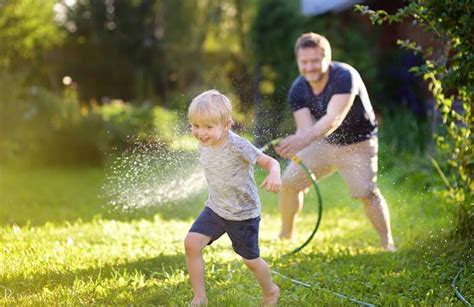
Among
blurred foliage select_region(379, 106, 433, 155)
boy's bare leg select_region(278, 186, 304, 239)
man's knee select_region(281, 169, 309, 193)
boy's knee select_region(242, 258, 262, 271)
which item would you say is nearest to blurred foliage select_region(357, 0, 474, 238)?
man's knee select_region(281, 169, 309, 193)

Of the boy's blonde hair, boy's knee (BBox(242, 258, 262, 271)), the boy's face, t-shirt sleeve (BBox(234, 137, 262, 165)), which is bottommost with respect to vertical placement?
boy's knee (BBox(242, 258, 262, 271))

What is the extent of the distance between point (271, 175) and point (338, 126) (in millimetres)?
1886

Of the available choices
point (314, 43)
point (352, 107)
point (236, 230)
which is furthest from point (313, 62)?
point (236, 230)

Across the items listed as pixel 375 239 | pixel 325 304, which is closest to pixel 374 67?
pixel 375 239

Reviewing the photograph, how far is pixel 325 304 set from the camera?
3.83m

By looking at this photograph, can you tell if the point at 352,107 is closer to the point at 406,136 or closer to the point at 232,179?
the point at 232,179

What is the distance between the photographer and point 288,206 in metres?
5.61

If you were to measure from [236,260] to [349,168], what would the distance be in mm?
1095

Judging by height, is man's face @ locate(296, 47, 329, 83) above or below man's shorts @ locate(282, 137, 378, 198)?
above

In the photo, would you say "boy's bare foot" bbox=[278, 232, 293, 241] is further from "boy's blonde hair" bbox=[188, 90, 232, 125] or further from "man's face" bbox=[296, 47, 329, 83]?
"boy's blonde hair" bbox=[188, 90, 232, 125]

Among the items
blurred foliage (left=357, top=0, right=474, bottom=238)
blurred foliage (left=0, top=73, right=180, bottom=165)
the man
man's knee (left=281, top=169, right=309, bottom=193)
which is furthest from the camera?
blurred foliage (left=0, top=73, right=180, bottom=165)

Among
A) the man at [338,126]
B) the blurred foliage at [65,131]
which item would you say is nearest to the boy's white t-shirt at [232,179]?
the man at [338,126]

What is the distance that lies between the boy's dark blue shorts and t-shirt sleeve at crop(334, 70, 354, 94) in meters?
1.70

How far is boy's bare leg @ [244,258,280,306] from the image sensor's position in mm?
3652
